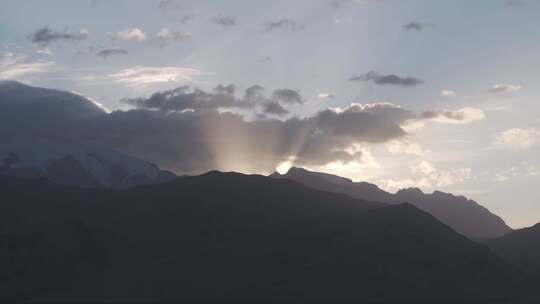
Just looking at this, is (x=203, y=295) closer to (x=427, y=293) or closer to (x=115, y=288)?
(x=115, y=288)

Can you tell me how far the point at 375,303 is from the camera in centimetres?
17512

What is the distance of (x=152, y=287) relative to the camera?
607ft

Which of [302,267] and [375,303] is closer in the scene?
[375,303]

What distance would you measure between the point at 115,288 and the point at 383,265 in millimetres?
61909

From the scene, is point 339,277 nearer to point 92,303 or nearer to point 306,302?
point 306,302

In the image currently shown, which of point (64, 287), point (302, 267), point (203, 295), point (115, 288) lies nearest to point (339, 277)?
point (302, 267)

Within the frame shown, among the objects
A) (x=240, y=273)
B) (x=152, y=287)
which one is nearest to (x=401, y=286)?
(x=240, y=273)

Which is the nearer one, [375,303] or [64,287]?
[375,303]

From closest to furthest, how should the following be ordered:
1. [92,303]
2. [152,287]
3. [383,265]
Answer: [92,303] → [152,287] → [383,265]

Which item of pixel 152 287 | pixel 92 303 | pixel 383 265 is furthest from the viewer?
pixel 383 265

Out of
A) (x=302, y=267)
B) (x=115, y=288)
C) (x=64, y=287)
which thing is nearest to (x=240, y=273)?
(x=302, y=267)

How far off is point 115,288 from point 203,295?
2129 cm

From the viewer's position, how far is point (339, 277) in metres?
191

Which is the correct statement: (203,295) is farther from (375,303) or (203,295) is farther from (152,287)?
(375,303)
